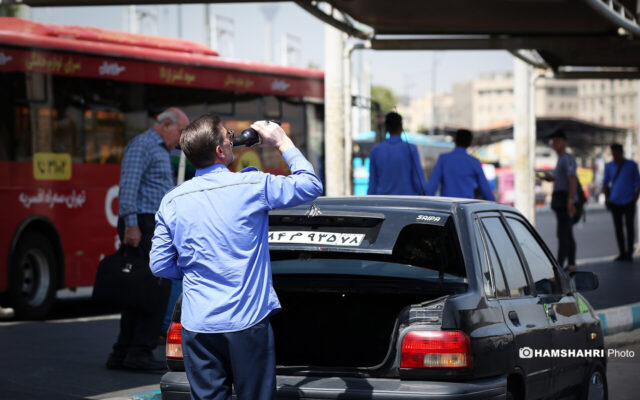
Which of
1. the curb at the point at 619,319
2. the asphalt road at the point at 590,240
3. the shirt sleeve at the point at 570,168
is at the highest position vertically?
the shirt sleeve at the point at 570,168

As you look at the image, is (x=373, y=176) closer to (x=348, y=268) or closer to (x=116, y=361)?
(x=116, y=361)

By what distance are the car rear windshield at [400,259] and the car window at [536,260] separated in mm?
696

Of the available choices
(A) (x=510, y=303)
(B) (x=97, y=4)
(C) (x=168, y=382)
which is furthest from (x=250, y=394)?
(B) (x=97, y=4)

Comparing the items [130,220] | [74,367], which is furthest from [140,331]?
[130,220]

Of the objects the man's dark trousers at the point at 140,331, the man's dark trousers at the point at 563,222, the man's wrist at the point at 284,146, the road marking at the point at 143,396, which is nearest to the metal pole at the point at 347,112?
the man's dark trousers at the point at 563,222

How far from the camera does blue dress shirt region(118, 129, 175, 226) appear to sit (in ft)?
29.9

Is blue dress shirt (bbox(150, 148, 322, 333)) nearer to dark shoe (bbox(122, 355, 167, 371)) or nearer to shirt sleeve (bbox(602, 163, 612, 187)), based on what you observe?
dark shoe (bbox(122, 355, 167, 371))

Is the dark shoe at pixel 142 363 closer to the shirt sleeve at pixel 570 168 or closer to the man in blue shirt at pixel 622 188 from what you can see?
the shirt sleeve at pixel 570 168

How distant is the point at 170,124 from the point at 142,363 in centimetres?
188

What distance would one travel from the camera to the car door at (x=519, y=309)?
5.46 metres

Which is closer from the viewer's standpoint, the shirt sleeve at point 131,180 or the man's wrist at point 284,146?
the man's wrist at point 284,146

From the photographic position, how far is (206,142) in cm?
441

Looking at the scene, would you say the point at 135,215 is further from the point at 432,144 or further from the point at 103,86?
the point at 432,144

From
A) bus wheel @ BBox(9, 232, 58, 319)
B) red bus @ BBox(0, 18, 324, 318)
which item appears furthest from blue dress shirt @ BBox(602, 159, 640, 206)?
bus wheel @ BBox(9, 232, 58, 319)
